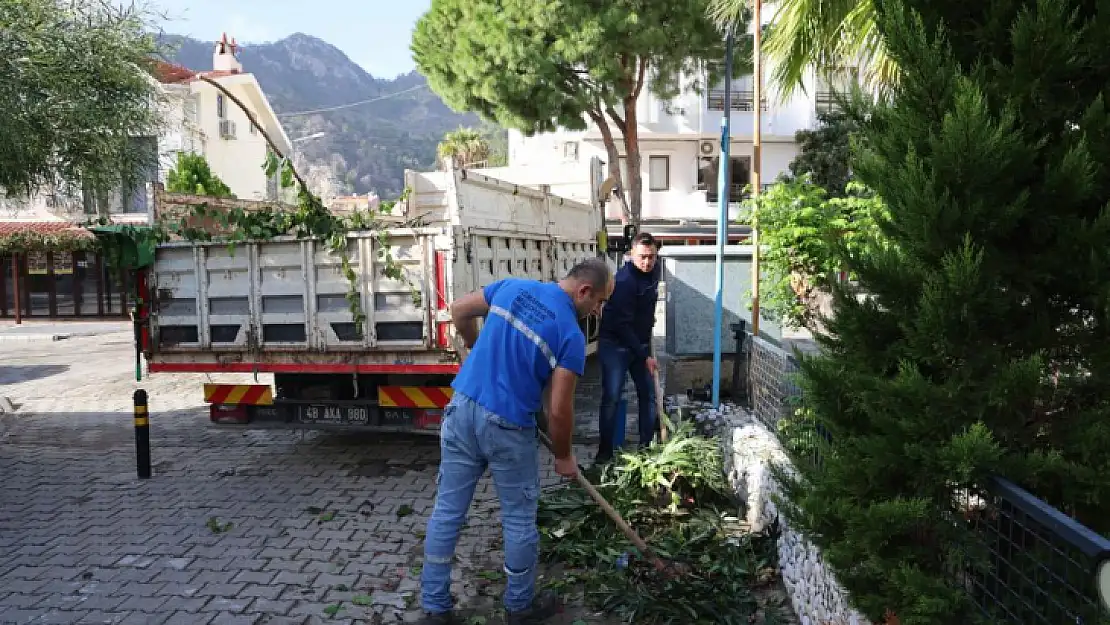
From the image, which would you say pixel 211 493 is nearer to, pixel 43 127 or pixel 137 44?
pixel 43 127

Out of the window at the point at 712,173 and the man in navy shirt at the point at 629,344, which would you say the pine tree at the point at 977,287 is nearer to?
the man in navy shirt at the point at 629,344

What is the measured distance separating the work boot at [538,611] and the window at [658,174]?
2724cm

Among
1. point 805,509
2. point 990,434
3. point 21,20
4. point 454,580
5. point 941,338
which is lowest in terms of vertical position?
point 454,580

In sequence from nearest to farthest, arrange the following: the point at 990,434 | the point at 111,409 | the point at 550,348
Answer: the point at 990,434 → the point at 550,348 → the point at 111,409

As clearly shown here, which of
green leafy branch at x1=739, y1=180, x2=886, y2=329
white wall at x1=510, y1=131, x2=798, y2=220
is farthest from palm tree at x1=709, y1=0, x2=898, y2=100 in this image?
white wall at x1=510, y1=131, x2=798, y2=220

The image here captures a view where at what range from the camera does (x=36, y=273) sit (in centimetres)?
2398

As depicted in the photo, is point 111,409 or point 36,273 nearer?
point 111,409

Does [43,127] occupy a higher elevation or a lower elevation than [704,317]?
higher

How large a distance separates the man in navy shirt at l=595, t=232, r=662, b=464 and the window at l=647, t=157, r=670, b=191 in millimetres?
24705

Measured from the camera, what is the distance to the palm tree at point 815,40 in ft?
19.2

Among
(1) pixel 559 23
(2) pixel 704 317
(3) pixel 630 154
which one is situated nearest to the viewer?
(2) pixel 704 317

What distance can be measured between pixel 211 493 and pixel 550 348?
12.6 feet

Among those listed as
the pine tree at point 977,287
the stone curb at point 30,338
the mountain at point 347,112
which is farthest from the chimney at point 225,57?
the mountain at point 347,112

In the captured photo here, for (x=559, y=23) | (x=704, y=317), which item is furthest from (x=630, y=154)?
(x=704, y=317)
